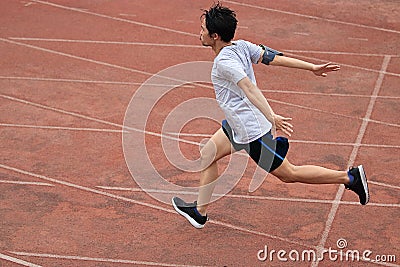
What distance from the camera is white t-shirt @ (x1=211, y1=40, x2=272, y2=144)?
232 inches

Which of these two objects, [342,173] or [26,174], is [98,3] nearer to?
[26,174]

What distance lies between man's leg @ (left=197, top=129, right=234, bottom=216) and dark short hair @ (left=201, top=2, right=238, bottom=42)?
788mm

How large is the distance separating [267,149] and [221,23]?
0.96 metres

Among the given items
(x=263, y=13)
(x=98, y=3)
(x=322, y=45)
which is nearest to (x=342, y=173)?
(x=322, y=45)

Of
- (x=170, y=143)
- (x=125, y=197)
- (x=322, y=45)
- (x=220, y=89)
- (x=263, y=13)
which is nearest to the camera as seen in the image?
(x=220, y=89)

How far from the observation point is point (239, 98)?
598 centimetres

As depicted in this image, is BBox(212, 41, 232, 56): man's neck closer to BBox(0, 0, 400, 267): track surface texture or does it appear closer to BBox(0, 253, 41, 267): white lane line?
BBox(0, 0, 400, 267): track surface texture

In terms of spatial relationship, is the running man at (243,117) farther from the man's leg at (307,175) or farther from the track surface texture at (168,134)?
the track surface texture at (168,134)

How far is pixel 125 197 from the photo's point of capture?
283 inches

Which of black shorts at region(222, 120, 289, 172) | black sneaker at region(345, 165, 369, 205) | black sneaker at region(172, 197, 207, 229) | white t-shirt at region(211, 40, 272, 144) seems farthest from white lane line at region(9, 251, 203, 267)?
black sneaker at region(345, 165, 369, 205)

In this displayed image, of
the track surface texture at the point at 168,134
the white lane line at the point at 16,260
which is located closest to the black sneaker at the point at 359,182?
the track surface texture at the point at 168,134

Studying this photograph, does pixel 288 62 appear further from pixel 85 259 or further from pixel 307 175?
pixel 85 259

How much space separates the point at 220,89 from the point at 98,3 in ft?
22.7

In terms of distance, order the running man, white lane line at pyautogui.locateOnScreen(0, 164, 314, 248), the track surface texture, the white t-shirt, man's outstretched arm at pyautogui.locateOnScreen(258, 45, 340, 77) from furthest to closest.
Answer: white lane line at pyautogui.locateOnScreen(0, 164, 314, 248), the track surface texture, man's outstretched arm at pyautogui.locateOnScreen(258, 45, 340, 77), the white t-shirt, the running man
